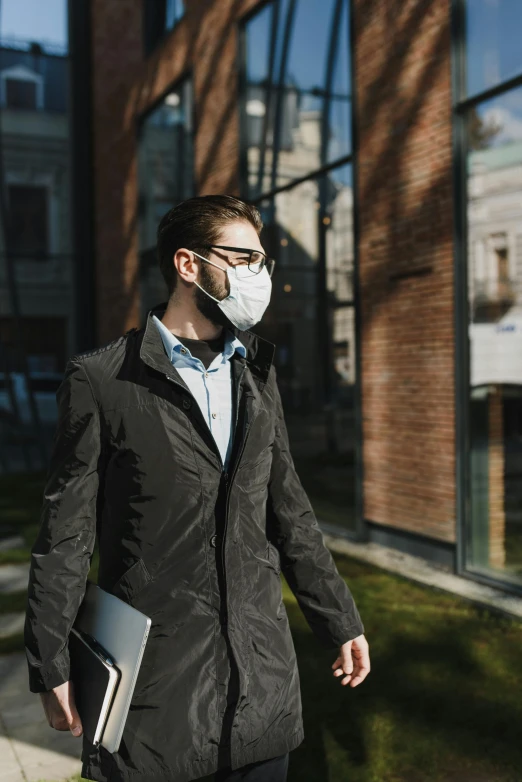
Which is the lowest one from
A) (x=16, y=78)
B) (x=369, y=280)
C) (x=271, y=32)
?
(x=369, y=280)

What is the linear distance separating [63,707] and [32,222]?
14.2 m

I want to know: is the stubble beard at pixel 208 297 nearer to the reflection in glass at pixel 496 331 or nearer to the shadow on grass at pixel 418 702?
the shadow on grass at pixel 418 702

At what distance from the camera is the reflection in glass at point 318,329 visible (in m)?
8.16

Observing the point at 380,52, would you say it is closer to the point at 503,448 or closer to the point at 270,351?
the point at 503,448

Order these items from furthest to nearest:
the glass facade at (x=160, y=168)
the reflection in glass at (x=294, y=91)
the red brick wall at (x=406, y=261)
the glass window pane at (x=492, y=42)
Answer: the glass facade at (x=160, y=168), the reflection in glass at (x=294, y=91), the red brick wall at (x=406, y=261), the glass window pane at (x=492, y=42)

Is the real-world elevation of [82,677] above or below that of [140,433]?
below

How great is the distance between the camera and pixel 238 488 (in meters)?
1.97

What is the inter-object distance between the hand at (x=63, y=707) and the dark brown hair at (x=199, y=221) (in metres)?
1.08

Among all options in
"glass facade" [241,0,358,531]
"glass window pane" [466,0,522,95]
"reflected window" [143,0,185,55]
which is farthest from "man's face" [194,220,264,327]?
"reflected window" [143,0,185,55]

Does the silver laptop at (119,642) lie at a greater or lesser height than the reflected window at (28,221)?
lesser

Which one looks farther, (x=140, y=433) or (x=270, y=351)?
(x=270, y=351)

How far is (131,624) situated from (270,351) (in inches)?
32.8

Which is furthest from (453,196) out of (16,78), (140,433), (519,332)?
(16,78)

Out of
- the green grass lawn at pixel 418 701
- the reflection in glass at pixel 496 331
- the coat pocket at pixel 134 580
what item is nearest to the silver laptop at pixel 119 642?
the coat pocket at pixel 134 580
